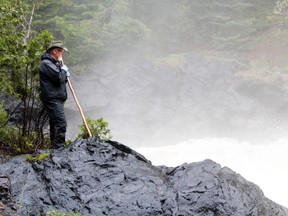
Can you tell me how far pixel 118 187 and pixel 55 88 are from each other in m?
1.98

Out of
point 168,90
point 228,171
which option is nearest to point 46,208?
point 228,171

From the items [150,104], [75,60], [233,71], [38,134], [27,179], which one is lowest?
[27,179]

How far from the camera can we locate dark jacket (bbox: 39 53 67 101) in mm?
5078

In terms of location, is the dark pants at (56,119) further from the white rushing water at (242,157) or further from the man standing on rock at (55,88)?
the white rushing water at (242,157)

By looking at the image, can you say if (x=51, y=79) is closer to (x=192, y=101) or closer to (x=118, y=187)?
(x=118, y=187)

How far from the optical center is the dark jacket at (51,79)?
200 inches

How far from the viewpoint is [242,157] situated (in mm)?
15273

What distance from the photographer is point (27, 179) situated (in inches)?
170

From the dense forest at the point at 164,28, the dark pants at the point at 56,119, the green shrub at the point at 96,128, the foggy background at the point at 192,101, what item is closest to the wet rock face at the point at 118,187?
the dark pants at the point at 56,119

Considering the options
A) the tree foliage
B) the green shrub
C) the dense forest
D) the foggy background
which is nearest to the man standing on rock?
the tree foliage

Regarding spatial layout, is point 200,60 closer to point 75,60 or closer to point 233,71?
point 233,71

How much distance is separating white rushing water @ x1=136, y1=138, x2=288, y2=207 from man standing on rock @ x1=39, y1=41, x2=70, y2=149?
29.8 ft

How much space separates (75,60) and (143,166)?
15267 mm

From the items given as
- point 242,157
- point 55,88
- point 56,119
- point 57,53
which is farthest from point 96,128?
point 242,157
